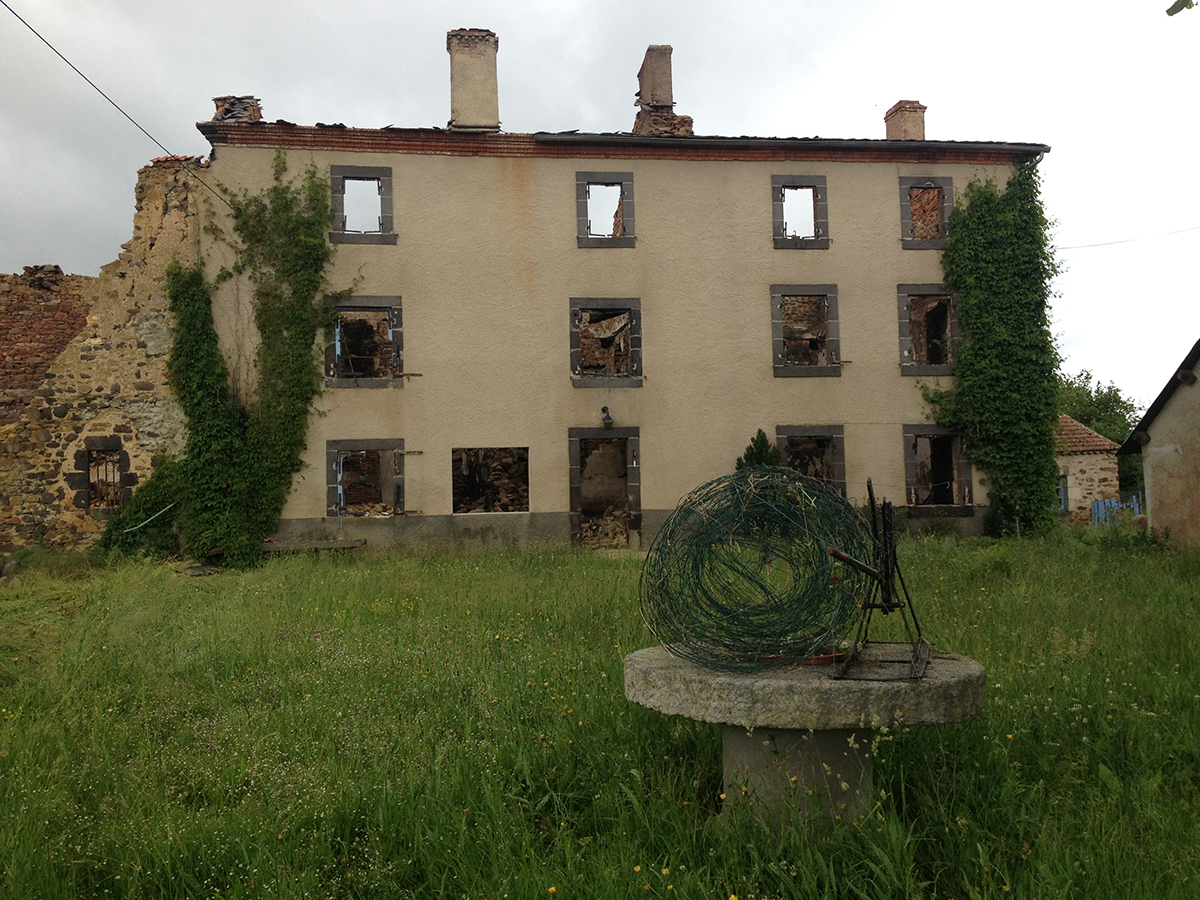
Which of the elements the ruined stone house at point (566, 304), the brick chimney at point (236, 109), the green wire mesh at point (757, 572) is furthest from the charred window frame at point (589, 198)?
the green wire mesh at point (757, 572)

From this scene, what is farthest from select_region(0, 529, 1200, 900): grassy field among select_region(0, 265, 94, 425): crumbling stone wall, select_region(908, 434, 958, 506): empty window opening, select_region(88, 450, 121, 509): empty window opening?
select_region(0, 265, 94, 425): crumbling stone wall

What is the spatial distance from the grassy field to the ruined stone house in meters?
9.18

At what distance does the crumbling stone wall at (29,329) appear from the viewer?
60.4 ft

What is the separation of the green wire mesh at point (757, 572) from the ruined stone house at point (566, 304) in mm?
12350

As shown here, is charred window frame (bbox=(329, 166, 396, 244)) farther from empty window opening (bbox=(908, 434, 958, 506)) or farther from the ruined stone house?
empty window opening (bbox=(908, 434, 958, 506))

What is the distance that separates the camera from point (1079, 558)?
37.9 feet

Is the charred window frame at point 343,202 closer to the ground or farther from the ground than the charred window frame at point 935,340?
farther from the ground

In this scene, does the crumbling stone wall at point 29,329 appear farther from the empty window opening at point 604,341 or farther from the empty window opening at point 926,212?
the empty window opening at point 926,212

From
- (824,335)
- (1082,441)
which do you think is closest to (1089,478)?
(1082,441)

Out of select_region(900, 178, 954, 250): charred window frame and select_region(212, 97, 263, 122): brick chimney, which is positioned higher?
select_region(212, 97, 263, 122): brick chimney

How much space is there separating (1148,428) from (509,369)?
11.2 m

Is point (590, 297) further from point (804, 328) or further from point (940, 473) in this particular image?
point (940, 473)

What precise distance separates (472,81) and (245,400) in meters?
8.00

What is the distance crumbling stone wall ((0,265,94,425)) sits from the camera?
18406 millimetres
